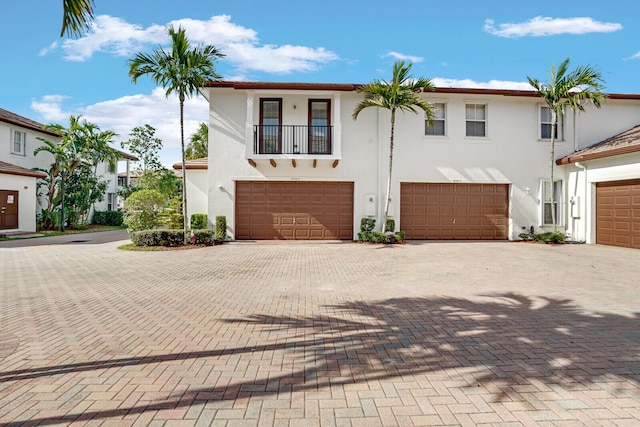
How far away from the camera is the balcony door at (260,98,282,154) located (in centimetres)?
1584

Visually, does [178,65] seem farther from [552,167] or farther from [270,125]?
[552,167]

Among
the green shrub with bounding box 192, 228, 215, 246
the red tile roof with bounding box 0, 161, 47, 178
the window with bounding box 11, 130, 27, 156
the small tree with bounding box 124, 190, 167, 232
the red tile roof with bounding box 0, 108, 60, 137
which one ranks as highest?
the red tile roof with bounding box 0, 108, 60, 137

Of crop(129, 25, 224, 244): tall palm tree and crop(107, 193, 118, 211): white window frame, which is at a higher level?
crop(129, 25, 224, 244): tall palm tree

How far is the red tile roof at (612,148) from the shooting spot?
43.5 ft

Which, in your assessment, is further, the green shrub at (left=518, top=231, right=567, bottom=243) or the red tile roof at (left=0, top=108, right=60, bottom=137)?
the red tile roof at (left=0, top=108, right=60, bottom=137)

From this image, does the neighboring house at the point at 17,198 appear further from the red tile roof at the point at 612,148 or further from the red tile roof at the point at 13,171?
the red tile roof at the point at 612,148

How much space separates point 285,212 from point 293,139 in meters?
3.14

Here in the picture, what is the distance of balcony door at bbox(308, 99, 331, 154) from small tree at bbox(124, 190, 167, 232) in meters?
6.73

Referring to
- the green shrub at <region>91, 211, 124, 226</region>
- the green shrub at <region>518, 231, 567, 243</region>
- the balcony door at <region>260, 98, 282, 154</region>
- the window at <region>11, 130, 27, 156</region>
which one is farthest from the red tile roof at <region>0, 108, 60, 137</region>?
the green shrub at <region>518, 231, 567, 243</region>

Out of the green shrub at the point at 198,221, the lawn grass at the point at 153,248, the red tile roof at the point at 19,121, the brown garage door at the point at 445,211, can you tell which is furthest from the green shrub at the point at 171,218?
the red tile roof at the point at 19,121

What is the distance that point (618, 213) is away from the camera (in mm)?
14078

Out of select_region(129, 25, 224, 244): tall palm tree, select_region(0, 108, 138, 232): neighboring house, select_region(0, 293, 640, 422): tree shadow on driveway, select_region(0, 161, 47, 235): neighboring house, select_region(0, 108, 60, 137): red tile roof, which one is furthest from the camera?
select_region(0, 108, 60, 137): red tile roof

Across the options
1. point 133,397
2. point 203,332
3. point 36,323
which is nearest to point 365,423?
point 133,397

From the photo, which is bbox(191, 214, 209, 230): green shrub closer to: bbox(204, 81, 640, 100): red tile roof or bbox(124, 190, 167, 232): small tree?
bbox(124, 190, 167, 232): small tree
